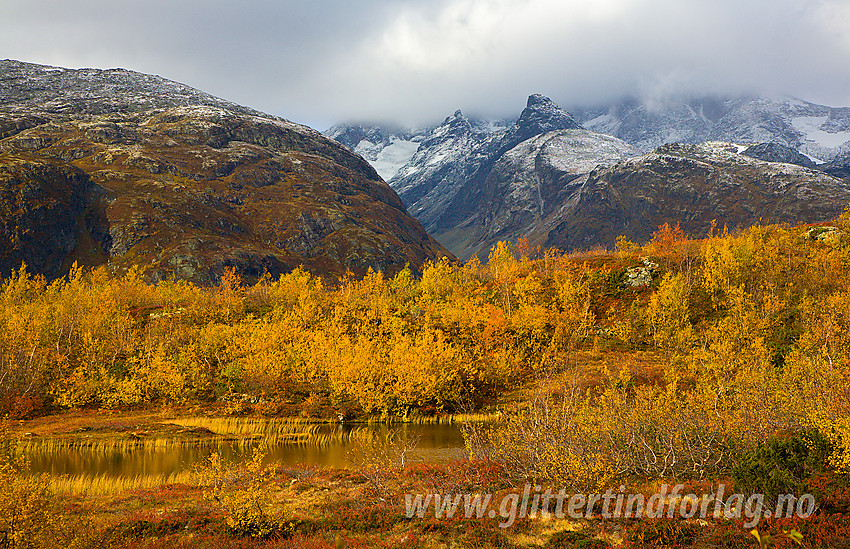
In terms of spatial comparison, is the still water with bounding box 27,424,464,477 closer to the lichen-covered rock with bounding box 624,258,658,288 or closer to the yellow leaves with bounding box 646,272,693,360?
the yellow leaves with bounding box 646,272,693,360

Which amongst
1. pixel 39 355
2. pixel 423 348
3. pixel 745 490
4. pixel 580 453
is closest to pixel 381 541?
pixel 580 453

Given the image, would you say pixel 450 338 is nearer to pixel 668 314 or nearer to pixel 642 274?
pixel 668 314

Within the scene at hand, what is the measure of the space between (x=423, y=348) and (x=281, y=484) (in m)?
27.6

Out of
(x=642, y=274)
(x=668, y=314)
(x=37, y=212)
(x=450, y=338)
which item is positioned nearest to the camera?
(x=668, y=314)

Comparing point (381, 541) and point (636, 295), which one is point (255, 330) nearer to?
point (381, 541)

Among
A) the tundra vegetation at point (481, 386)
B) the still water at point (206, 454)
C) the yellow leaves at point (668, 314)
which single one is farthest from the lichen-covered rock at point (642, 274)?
the still water at point (206, 454)

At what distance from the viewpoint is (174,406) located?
57156 millimetres

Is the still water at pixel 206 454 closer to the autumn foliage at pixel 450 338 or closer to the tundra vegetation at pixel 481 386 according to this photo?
the tundra vegetation at pixel 481 386

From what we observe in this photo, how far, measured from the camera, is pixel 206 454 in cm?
4178

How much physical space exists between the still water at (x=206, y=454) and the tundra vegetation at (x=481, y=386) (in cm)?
244

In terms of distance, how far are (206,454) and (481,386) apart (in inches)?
1289

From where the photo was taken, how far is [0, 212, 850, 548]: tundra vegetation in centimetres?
1920

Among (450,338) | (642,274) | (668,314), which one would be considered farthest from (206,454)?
(642,274)

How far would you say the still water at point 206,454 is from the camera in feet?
123
